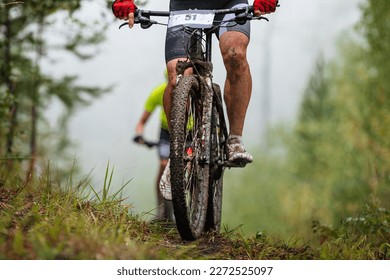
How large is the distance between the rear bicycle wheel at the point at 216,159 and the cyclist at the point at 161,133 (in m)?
1.54

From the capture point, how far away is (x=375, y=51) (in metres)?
18.9

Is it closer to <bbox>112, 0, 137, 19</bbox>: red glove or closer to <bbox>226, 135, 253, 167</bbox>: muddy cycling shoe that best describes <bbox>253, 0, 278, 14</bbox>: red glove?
<bbox>112, 0, 137, 19</bbox>: red glove

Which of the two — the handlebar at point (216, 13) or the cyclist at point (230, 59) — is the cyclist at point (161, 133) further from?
the handlebar at point (216, 13)

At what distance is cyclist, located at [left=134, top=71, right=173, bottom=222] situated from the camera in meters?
7.63

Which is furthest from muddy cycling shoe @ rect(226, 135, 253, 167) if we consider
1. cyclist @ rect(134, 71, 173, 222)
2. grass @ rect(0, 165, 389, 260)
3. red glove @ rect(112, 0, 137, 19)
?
cyclist @ rect(134, 71, 173, 222)

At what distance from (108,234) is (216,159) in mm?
1555

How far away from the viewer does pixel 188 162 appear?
4.50 m

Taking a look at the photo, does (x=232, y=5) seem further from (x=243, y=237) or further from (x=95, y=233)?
(x=95, y=233)

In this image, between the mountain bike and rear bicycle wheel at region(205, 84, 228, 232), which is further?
rear bicycle wheel at region(205, 84, 228, 232)

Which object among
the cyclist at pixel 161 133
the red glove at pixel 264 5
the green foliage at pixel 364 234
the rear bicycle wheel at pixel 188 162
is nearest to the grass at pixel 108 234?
the green foliage at pixel 364 234

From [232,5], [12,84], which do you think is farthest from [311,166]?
[232,5]

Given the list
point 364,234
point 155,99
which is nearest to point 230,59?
point 364,234

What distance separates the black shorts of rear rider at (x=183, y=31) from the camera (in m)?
4.85
